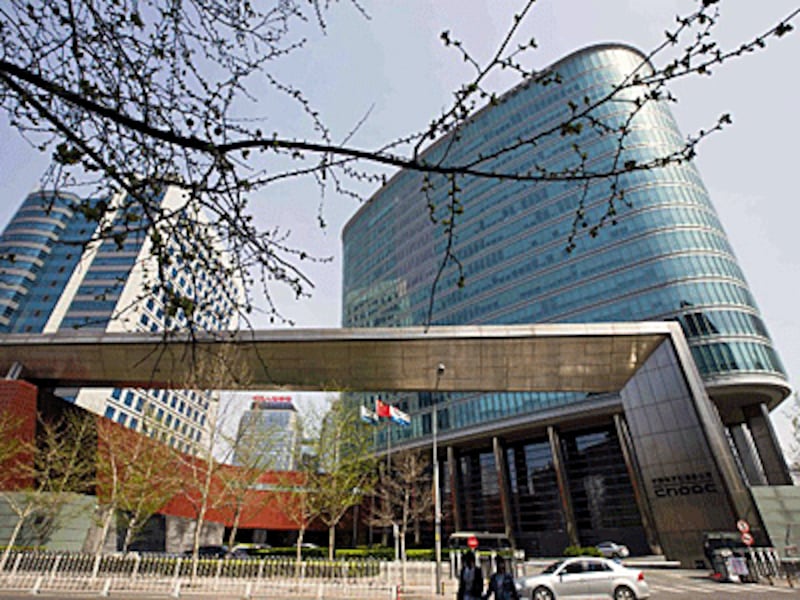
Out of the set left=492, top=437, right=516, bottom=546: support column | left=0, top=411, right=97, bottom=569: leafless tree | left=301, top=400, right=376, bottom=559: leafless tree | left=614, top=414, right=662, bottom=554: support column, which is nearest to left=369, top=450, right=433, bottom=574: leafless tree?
left=492, top=437, right=516, bottom=546: support column

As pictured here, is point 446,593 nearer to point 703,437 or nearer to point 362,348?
point 362,348

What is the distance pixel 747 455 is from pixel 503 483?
77.3 feet

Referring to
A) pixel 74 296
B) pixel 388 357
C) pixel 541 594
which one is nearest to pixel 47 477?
pixel 388 357

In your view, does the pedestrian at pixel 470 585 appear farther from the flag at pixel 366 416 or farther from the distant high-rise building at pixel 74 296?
the distant high-rise building at pixel 74 296

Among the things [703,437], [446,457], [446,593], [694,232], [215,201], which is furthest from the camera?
[446,457]

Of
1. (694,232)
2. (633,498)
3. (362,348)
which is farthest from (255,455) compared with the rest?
(694,232)

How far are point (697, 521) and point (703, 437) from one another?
12.4 feet

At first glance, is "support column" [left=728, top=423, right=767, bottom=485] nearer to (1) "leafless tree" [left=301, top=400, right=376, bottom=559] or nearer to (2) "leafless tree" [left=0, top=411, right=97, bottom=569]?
(1) "leafless tree" [left=301, top=400, right=376, bottom=559]

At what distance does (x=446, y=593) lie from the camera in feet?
50.2

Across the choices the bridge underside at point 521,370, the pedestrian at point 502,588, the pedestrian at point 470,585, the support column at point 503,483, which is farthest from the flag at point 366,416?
the pedestrian at point 502,588

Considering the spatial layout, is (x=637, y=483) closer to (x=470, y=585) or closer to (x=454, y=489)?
(x=454, y=489)

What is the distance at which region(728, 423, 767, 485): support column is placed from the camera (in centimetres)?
3959

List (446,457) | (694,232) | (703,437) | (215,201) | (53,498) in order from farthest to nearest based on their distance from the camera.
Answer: (446,457) < (694,232) < (53,498) < (703,437) < (215,201)

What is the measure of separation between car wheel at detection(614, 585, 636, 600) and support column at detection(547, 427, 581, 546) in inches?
1274
